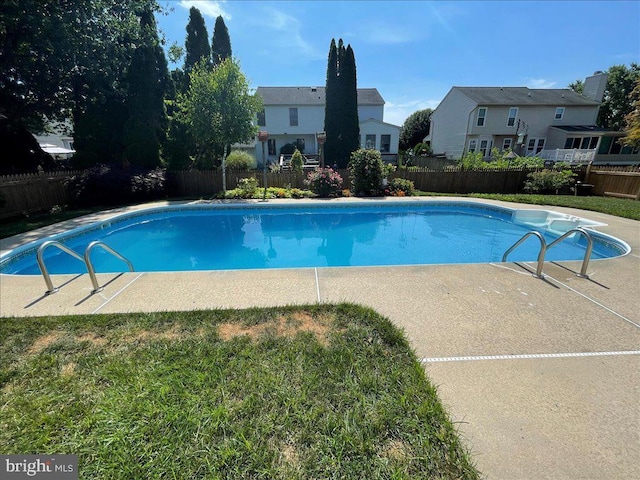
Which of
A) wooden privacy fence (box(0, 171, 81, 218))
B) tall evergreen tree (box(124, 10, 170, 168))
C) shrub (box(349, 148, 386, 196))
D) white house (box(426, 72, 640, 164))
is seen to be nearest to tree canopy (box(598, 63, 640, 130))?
white house (box(426, 72, 640, 164))

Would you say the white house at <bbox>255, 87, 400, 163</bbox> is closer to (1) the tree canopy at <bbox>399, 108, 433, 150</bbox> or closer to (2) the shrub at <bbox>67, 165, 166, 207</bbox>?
(1) the tree canopy at <bbox>399, 108, 433, 150</bbox>

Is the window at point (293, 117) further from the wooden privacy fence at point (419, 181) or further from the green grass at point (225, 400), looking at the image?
the green grass at point (225, 400)

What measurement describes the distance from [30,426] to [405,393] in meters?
2.82

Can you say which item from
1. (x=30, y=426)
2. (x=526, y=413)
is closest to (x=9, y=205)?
(x=30, y=426)

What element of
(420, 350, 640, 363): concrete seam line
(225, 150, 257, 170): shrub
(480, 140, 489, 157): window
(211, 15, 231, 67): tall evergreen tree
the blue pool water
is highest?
(211, 15, 231, 67): tall evergreen tree

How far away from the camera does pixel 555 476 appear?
5.90 feet

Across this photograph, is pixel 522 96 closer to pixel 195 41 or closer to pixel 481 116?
pixel 481 116

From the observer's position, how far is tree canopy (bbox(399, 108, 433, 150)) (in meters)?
37.4

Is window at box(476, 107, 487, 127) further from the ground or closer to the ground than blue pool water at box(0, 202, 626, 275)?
further from the ground

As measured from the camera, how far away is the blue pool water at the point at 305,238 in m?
7.64

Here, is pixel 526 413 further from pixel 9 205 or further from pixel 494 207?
pixel 9 205

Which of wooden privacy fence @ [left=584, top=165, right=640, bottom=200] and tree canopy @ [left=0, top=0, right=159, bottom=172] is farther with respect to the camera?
wooden privacy fence @ [left=584, top=165, right=640, bottom=200]

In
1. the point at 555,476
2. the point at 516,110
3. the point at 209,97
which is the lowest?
the point at 555,476

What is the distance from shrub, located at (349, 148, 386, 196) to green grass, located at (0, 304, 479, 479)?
11.6 meters
